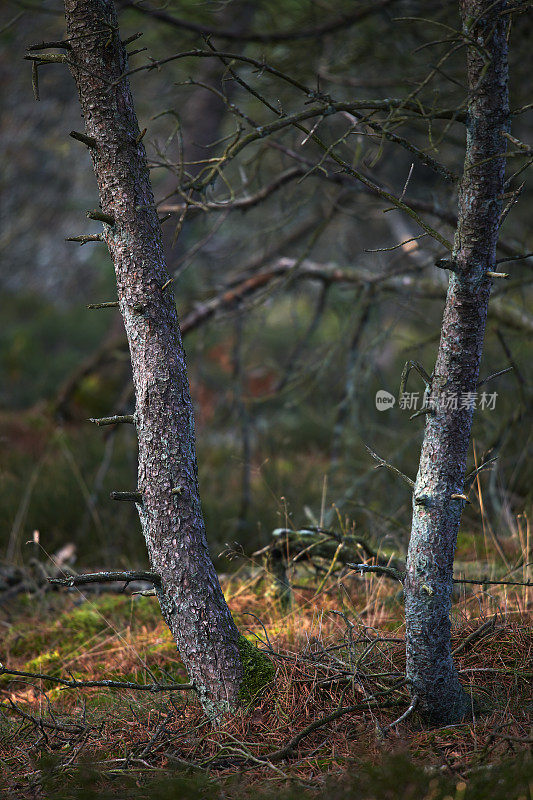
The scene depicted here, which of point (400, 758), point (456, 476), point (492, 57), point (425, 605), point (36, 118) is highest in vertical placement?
point (36, 118)

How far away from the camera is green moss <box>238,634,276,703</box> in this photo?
1.95 m

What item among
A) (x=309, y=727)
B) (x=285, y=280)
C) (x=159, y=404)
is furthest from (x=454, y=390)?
(x=285, y=280)

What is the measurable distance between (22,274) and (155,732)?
13.2m

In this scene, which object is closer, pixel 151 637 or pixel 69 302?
pixel 151 637

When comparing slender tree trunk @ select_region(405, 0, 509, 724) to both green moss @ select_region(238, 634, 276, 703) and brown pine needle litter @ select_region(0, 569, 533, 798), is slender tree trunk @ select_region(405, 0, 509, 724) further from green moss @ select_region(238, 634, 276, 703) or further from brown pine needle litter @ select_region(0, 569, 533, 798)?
green moss @ select_region(238, 634, 276, 703)

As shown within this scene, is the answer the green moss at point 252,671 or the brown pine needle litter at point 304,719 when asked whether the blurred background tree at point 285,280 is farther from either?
the green moss at point 252,671

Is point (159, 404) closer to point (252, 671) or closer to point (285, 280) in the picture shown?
point (252, 671)

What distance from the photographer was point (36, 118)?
739cm

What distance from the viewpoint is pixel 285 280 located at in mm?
3711

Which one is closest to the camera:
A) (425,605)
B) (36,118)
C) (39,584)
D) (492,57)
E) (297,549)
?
(492,57)

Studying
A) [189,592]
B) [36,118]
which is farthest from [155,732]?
[36,118]

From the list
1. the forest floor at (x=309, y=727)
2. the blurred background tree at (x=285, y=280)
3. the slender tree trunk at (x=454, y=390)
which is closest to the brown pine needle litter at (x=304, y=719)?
the forest floor at (x=309, y=727)

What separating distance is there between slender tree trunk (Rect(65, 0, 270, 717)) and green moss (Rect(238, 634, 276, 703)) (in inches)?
0.4

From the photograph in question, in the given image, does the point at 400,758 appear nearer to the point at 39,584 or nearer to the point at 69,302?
the point at 39,584
